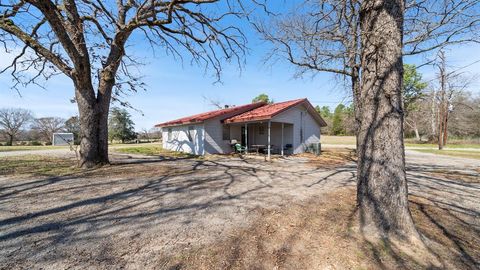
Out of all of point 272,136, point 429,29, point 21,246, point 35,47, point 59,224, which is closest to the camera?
point 21,246

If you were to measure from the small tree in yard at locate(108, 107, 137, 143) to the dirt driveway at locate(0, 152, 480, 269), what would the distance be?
39.4 meters

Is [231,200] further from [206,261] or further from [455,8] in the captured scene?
[455,8]

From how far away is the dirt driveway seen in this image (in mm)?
2580

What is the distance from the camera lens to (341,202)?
15.0 feet

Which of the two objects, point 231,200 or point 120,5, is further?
point 120,5

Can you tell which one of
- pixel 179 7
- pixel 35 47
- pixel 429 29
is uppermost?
pixel 179 7

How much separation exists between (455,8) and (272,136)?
12989 millimetres

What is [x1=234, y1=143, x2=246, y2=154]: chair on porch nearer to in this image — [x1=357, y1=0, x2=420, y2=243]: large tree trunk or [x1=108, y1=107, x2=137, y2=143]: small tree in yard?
[x1=357, y1=0, x2=420, y2=243]: large tree trunk

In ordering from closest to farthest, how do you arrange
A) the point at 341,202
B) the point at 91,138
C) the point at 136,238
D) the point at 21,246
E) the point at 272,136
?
the point at 21,246
the point at 136,238
the point at 341,202
the point at 91,138
the point at 272,136

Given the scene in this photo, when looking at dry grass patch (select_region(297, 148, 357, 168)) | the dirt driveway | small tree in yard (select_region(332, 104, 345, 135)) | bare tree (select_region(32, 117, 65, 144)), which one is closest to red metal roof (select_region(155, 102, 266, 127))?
dry grass patch (select_region(297, 148, 357, 168))

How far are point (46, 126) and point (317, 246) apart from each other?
6932 cm

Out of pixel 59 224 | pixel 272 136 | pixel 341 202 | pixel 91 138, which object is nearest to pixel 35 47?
pixel 91 138

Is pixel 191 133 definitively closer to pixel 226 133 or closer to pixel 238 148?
pixel 226 133

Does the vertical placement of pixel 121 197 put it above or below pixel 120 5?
below
